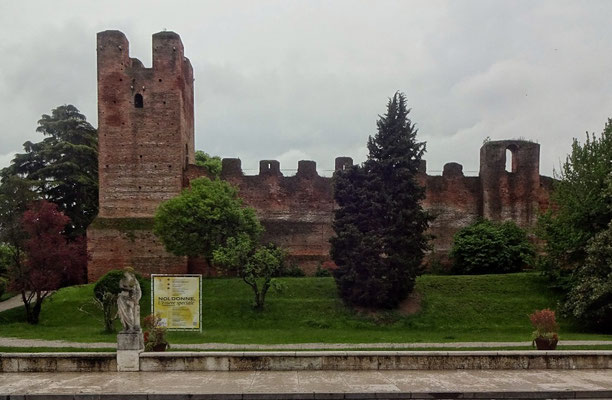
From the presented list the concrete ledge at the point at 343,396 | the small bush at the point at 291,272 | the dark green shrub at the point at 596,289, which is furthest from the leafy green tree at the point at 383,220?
the concrete ledge at the point at 343,396

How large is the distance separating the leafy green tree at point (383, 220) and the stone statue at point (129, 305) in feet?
38.6

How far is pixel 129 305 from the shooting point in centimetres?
1141

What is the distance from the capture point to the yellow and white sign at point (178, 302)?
59.7ft

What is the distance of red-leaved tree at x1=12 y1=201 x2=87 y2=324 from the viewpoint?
22.0 metres

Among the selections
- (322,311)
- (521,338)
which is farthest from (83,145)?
(521,338)

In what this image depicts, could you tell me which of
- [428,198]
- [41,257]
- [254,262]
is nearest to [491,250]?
[428,198]

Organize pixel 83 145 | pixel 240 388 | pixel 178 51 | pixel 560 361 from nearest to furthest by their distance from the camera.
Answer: pixel 240 388 → pixel 560 361 → pixel 178 51 → pixel 83 145

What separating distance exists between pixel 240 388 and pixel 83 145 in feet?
103

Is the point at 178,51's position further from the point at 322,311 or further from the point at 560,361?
the point at 560,361

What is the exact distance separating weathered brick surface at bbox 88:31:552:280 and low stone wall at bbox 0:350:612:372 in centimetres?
1820

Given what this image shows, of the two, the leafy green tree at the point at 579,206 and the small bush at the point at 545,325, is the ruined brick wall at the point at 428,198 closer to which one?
the leafy green tree at the point at 579,206

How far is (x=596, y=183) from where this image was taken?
20.8 metres

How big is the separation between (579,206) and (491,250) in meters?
8.01

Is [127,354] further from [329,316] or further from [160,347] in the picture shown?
[329,316]
